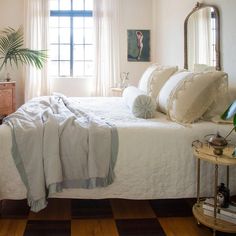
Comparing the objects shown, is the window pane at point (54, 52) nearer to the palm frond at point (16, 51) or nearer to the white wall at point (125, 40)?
the palm frond at point (16, 51)

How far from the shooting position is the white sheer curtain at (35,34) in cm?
579

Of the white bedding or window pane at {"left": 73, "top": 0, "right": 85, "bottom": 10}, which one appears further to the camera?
window pane at {"left": 73, "top": 0, "right": 85, "bottom": 10}

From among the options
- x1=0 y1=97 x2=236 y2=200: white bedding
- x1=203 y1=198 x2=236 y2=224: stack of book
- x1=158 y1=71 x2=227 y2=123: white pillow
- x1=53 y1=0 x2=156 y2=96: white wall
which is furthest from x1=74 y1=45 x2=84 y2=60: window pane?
x1=203 y1=198 x2=236 y2=224: stack of book

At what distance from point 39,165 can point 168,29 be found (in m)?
3.64

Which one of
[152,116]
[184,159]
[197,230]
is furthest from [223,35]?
[197,230]

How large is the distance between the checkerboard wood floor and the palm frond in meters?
3.52

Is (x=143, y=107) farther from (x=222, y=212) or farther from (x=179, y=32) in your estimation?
(x=179, y=32)

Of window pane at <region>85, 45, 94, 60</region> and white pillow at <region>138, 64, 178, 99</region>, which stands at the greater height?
window pane at <region>85, 45, 94, 60</region>

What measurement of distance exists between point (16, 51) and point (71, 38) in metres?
1.16

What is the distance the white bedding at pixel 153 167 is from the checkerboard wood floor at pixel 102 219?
0.56 feet

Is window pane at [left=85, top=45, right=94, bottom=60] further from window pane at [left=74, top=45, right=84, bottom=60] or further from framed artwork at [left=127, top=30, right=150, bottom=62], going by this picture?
framed artwork at [left=127, top=30, right=150, bottom=62]

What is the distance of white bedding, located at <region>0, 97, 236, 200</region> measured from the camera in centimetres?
220

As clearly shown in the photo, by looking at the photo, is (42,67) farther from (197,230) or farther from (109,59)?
(197,230)

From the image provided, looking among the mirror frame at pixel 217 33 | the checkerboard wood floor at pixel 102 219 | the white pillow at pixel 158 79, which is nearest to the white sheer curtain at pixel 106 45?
the mirror frame at pixel 217 33
